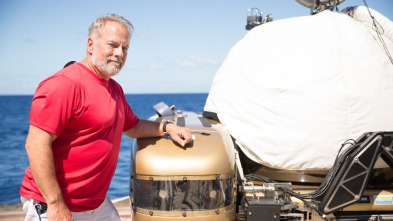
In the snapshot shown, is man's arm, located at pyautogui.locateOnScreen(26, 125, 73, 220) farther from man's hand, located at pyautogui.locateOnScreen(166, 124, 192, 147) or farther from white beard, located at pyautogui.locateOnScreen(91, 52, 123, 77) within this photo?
man's hand, located at pyautogui.locateOnScreen(166, 124, 192, 147)

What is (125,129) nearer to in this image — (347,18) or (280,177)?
(280,177)

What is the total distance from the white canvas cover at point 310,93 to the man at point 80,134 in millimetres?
606

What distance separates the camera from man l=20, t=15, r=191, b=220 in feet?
Result: 6.73

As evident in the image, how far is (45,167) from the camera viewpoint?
2.05 meters

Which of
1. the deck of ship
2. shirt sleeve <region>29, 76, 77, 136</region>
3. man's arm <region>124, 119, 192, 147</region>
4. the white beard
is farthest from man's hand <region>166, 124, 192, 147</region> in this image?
the deck of ship

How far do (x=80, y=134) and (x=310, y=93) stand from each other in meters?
1.55

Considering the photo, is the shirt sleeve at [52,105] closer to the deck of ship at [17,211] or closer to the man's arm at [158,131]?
the man's arm at [158,131]

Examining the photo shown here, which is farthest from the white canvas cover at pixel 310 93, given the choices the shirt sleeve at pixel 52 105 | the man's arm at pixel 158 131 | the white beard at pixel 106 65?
the shirt sleeve at pixel 52 105


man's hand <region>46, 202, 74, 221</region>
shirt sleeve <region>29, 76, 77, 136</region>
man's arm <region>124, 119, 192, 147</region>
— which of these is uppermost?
shirt sleeve <region>29, 76, 77, 136</region>

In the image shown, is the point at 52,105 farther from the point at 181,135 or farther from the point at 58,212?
the point at 181,135

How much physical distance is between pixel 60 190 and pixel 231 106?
1.44 m

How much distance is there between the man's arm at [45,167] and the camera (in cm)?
204

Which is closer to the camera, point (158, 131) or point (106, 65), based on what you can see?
point (106, 65)

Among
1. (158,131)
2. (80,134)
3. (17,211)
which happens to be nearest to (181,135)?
(158,131)
